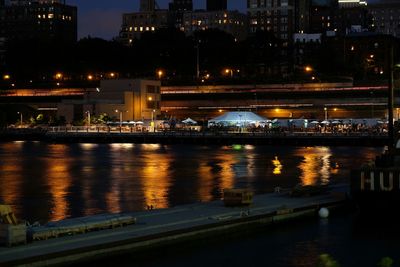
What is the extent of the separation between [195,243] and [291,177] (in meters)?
28.5

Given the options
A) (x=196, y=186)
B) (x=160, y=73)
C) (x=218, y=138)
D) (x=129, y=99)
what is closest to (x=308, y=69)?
(x=160, y=73)

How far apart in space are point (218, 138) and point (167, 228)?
78343mm

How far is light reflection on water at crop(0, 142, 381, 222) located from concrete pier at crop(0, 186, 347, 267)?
21.4 ft

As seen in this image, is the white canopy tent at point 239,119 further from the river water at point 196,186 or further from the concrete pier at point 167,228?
the concrete pier at point 167,228

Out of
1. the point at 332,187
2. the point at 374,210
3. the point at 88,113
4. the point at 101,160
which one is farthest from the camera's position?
the point at 88,113

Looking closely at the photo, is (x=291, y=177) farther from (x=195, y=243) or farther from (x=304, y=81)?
(x=304, y=81)


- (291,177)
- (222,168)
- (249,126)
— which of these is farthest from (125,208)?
(249,126)

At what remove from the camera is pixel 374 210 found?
1271 inches

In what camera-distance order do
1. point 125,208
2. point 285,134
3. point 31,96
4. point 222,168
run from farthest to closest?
point 31,96 → point 285,134 → point 222,168 → point 125,208

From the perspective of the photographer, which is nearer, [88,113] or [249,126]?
[249,126]

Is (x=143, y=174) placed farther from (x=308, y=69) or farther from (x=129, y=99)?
(x=308, y=69)

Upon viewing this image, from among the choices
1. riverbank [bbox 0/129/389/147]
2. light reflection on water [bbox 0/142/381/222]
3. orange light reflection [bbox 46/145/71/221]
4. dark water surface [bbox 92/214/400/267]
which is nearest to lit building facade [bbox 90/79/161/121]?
riverbank [bbox 0/129/389/147]

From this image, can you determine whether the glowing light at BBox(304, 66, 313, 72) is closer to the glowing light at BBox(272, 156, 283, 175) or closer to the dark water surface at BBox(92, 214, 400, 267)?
the glowing light at BBox(272, 156, 283, 175)

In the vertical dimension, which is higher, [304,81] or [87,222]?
[304,81]
